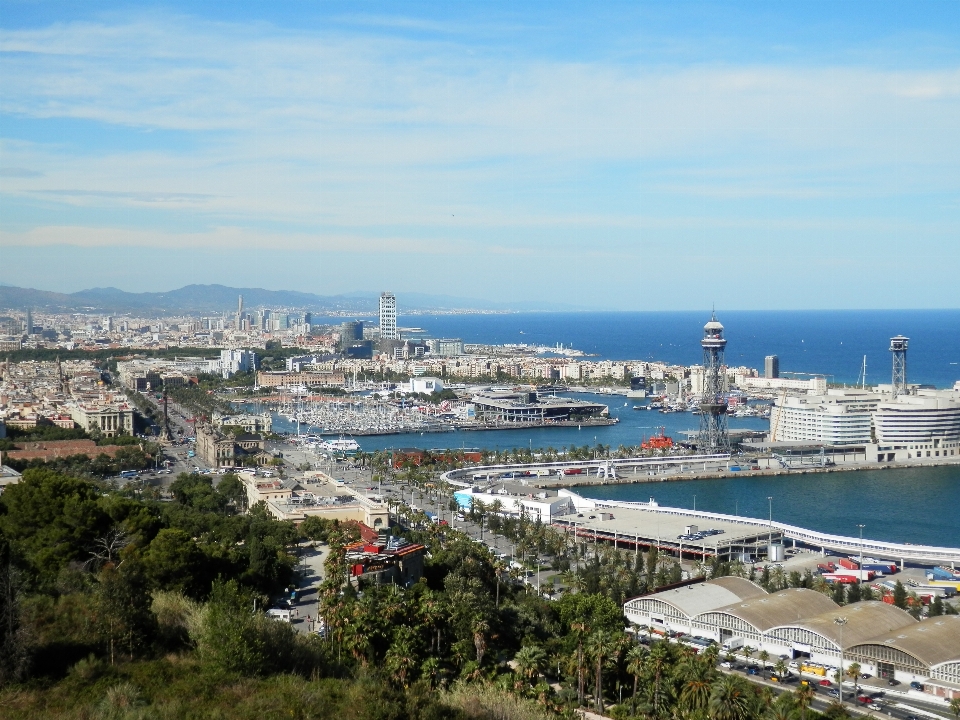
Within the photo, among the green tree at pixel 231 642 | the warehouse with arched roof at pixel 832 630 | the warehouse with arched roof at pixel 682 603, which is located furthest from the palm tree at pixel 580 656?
the green tree at pixel 231 642

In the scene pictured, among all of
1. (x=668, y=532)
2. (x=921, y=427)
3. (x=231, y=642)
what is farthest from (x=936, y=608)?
(x=921, y=427)

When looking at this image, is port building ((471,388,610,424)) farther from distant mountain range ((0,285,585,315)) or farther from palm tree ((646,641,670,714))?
distant mountain range ((0,285,585,315))

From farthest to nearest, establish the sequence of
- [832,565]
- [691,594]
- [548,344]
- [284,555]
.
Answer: [548,344]
[832,565]
[284,555]
[691,594]

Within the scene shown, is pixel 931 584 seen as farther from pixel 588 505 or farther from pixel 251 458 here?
pixel 251 458

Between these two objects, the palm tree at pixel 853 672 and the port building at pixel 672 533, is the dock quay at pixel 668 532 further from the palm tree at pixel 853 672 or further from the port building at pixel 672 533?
the palm tree at pixel 853 672

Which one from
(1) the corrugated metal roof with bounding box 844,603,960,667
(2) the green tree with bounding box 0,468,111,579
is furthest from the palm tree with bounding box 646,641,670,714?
(2) the green tree with bounding box 0,468,111,579

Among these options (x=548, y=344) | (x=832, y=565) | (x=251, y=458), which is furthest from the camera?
(x=548, y=344)

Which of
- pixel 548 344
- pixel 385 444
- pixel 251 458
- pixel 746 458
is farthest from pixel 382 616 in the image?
pixel 548 344
